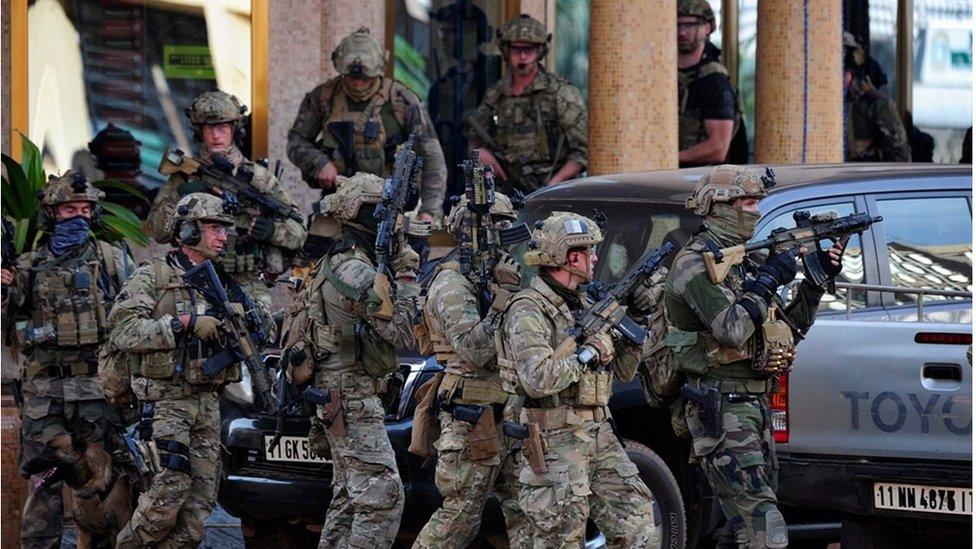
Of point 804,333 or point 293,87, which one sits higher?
point 293,87

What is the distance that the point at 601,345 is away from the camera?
7707mm

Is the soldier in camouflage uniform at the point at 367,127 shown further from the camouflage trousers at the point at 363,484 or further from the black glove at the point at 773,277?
the black glove at the point at 773,277

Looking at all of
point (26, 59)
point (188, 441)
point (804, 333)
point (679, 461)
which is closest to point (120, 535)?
point (188, 441)

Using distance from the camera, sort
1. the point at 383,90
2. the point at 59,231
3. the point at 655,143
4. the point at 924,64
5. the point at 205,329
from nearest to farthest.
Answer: the point at 205,329, the point at 59,231, the point at 383,90, the point at 655,143, the point at 924,64

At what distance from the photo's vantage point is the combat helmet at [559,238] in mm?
7824

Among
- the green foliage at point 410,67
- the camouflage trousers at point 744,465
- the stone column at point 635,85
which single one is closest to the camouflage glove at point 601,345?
the camouflage trousers at point 744,465

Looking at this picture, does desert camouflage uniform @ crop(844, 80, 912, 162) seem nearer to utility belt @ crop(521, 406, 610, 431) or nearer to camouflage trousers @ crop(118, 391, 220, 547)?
camouflage trousers @ crop(118, 391, 220, 547)

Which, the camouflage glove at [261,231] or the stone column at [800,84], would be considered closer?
the camouflage glove at [261,231]

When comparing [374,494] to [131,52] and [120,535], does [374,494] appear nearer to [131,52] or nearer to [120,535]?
[120,535]

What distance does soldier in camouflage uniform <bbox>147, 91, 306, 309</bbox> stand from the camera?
10.4 meters

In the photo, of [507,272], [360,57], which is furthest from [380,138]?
[507,272]

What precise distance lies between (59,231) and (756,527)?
3.61 m

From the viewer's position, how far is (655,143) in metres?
12.7

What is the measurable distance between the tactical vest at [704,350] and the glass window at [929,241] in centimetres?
114
